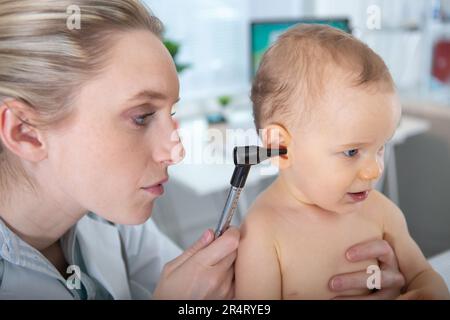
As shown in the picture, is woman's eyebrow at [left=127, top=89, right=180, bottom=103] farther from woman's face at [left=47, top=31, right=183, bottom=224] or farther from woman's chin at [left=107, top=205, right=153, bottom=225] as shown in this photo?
woman's chin at [left=107, top=205, right=153, bottom=225]

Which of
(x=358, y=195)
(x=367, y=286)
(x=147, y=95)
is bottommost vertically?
(x=367, y=286)

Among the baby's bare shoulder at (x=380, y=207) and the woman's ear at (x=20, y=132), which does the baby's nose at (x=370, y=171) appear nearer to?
the baby's bare shoulder at (x=380, y=207)

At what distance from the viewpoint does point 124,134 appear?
461 millimetres

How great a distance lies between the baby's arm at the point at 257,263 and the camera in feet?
1.61

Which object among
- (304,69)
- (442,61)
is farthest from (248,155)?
(442,61)

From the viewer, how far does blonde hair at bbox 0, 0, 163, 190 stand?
17.5 inches

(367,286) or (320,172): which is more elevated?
(320,172)

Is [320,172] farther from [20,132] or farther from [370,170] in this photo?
[20,132]

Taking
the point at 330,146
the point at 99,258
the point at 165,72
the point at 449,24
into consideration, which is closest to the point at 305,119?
the point at 330,146

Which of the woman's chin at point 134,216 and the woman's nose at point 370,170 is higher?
the woman's nose at point 370,170

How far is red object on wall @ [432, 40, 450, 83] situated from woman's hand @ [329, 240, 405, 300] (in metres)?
0.23

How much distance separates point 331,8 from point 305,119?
23 centimetres

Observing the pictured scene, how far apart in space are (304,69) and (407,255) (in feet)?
0.83

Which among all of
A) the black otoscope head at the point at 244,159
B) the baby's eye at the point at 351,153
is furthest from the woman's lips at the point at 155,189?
the baby's eye at the point at 351,153
